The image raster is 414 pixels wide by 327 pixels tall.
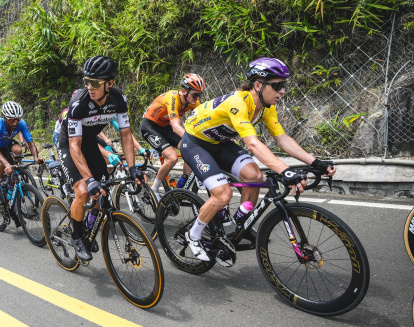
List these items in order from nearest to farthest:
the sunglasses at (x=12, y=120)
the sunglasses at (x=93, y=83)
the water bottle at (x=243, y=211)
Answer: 1. the water bottle at (x=243, y=211)
2. the sunglasses at (x=93, y=83)
3. the sunglasses at (x=12, y=120)

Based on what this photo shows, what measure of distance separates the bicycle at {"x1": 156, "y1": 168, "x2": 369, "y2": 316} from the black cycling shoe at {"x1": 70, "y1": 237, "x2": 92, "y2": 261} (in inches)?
30.5

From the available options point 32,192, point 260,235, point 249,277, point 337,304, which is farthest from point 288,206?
point 32,192

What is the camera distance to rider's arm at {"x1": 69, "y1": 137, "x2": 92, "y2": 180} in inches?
141

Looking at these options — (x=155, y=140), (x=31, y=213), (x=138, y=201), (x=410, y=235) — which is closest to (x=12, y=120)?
(x=31, y=213)

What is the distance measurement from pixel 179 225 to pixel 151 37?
22.8ft

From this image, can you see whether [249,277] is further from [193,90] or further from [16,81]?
[16,81]

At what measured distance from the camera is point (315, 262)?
3.02 m

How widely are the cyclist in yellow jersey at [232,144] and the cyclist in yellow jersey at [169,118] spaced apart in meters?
1.26

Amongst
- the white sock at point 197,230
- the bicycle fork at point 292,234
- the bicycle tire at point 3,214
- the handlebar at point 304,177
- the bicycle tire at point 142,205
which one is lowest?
the bicycle tire at point 3,214

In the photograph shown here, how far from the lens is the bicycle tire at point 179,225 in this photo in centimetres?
380

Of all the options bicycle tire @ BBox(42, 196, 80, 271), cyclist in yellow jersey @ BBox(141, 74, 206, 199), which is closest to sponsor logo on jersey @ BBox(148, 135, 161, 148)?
cyclist in yellow jersey @ BBox(141, 74, 206, 199)

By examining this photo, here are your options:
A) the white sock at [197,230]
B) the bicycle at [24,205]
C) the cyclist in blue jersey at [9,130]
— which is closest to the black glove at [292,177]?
the white sock at [197,230]

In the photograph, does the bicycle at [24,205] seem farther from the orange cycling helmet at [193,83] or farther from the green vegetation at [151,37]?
the green vegetation at [151,37]

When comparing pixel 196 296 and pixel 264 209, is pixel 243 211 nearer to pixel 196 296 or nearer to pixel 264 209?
pixel 264 209
